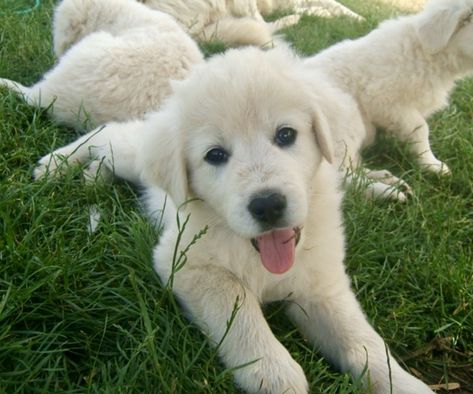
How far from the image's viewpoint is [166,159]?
235 centimetres

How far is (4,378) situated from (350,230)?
71.9 inches

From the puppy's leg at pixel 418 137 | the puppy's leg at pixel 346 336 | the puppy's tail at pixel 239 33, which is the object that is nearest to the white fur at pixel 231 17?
the puppy's tail at pixel 239 33

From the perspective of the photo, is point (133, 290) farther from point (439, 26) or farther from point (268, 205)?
point (439, 26)

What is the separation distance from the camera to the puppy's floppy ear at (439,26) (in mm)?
4129

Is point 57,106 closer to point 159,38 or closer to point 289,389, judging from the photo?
point 159,38

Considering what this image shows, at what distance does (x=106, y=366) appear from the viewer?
2047mm

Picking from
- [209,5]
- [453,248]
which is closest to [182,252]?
[453,248]

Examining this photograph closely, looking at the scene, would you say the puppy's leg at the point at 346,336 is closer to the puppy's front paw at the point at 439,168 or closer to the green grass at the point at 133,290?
the green grass at the point at 133,290

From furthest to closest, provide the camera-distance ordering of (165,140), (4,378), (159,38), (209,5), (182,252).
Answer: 1. (209,5)
2. (159,38)
3. (165,140)
4. (182,252)
5. (4,378)

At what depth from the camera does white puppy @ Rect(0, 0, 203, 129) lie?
3797 mm

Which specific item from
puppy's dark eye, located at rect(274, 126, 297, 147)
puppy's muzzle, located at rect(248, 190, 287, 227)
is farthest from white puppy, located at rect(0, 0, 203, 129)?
puppy's muzzle, located at rect(248, 190, 287, 227)

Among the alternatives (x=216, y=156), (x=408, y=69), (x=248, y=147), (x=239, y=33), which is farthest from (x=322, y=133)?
(x=239, y=33)

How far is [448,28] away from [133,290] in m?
3.22

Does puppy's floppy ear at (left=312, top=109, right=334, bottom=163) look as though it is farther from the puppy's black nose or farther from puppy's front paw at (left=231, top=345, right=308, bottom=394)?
puppy's front paw at (left=231, top=345, right=308, bottom=394)
